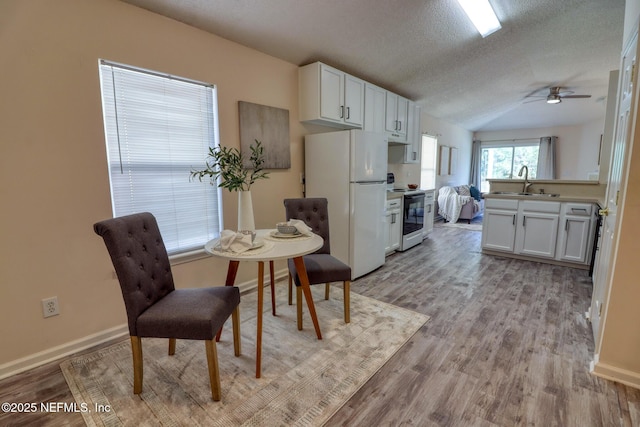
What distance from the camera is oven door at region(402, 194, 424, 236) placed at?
4250mm

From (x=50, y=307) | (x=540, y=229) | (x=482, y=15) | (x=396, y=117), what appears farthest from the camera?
(x=396, y=117)

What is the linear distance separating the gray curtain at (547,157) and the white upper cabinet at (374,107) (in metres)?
6.41

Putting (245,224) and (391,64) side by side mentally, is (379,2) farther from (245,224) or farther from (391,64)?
(245,224)

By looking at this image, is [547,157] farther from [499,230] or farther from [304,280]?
[304,280]

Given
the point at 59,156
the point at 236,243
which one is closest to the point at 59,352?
the point at 59,156

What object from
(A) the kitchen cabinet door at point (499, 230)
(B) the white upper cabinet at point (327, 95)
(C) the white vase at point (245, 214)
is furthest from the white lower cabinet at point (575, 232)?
(C) the white vase at point (245, 214)

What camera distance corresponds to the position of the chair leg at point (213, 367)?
1467 millimetres

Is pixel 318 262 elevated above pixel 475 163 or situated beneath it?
situated beneath

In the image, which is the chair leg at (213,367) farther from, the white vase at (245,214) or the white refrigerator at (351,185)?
the white refrigerator at (351,185)

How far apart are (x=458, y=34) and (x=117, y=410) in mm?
4206

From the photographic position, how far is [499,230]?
4.04 m

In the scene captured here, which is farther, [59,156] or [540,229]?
[540,229]

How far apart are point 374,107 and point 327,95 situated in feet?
3.06

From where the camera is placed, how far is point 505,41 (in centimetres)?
355
